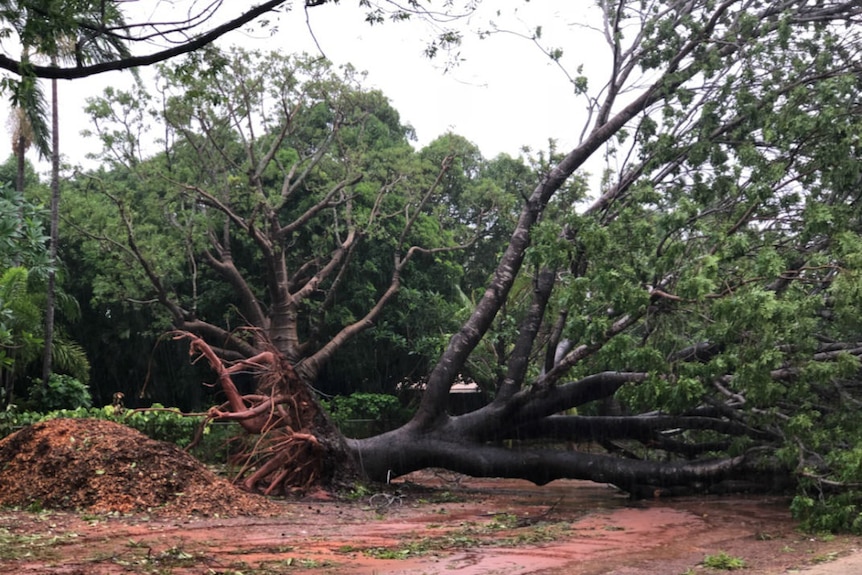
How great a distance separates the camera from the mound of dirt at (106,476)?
396 inches

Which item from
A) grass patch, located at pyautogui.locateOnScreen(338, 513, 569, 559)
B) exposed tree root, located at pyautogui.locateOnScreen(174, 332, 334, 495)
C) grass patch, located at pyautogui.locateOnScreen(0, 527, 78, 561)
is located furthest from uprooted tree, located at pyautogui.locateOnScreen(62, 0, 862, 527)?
grass patch, located at pyautogui.locateOnScreen(0, 527, 78, 561)

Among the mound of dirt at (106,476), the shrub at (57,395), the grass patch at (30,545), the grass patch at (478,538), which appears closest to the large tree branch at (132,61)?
the grass patch at (30,545)

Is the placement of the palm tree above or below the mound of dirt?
above

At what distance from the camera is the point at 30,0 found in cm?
643

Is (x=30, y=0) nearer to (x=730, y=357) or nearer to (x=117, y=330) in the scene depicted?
(x=730, y=357)

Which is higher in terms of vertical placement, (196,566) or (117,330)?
(117,330)

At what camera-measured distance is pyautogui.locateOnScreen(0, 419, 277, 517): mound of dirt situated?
10047 mm

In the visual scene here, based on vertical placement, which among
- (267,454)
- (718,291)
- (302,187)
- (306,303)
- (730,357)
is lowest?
(267,454)

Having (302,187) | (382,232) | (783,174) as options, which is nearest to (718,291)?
(783,174)

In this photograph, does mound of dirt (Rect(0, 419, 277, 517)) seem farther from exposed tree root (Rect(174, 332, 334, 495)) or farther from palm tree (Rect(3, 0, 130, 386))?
palm tree (Rect(3, 0, 130, 386))

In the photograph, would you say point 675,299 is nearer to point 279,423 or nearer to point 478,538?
point 478,538

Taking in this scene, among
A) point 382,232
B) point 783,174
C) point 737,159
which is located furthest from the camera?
point 382,232

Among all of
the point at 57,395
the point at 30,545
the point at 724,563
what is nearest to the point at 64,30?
the point at 30,545

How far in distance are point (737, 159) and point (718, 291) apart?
8.75ft
